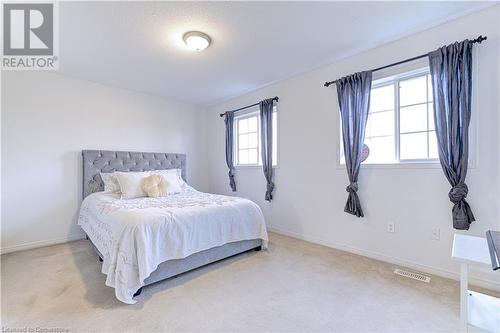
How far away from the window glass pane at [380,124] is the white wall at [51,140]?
12.0ft

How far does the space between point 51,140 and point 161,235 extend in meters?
2.58

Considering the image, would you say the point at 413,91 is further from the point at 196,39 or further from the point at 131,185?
the point at 131,185

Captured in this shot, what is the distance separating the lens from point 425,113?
2.41 metres

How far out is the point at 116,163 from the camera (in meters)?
3.78

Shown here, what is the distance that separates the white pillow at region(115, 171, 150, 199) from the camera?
319 centimetres

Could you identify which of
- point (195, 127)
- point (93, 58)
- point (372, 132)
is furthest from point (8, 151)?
point (372, 132)

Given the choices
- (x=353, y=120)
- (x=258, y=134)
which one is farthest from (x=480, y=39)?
(x=258, y=134)

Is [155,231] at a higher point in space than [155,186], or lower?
lower

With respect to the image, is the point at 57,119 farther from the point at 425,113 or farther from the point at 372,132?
the point at 425,113

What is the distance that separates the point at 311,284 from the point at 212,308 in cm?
92

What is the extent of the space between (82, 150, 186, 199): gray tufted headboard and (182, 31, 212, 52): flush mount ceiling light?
230 cm

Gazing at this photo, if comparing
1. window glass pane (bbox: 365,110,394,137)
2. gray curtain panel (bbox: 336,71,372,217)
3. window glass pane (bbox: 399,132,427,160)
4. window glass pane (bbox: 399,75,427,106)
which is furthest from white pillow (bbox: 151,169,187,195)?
window glass pane (bbox: 399,75,427,106)

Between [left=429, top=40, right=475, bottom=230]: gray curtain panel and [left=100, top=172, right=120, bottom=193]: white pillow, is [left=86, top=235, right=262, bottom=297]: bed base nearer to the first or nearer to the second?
[left=100, top=172, right=120, bottom=193]: white pillow

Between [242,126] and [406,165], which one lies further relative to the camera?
[242,126]
